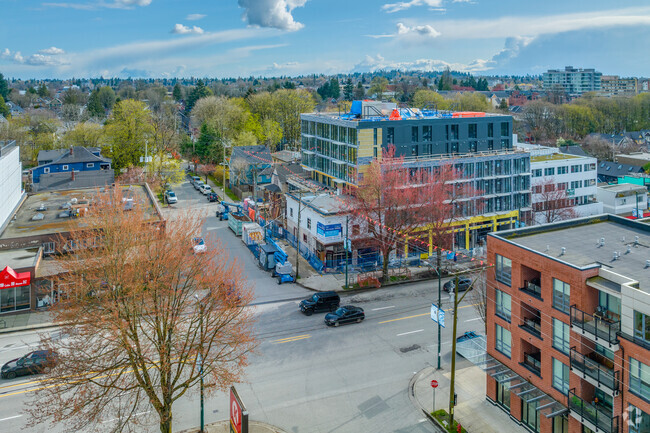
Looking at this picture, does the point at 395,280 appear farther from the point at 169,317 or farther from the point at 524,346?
the point at 169,317

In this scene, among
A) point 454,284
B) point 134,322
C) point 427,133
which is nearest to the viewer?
point 134,322

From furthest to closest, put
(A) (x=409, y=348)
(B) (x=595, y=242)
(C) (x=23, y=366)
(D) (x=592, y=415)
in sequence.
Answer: (A) (x=409, y=348) < (C) (x=23, y=366) < (B) (x=595, y=242) < (D) (x=592, y=415)

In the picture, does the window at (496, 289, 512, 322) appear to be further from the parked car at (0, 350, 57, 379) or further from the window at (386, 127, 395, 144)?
the window at (386, 127, 395, 144)

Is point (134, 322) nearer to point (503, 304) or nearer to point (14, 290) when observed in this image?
point (503, 304)

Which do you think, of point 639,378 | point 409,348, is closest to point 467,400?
point 409,348

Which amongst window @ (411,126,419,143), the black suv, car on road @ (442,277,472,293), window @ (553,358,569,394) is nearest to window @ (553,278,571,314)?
window @ (553,358,569,394)

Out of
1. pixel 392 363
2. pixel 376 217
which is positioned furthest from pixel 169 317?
pixel 376 217
